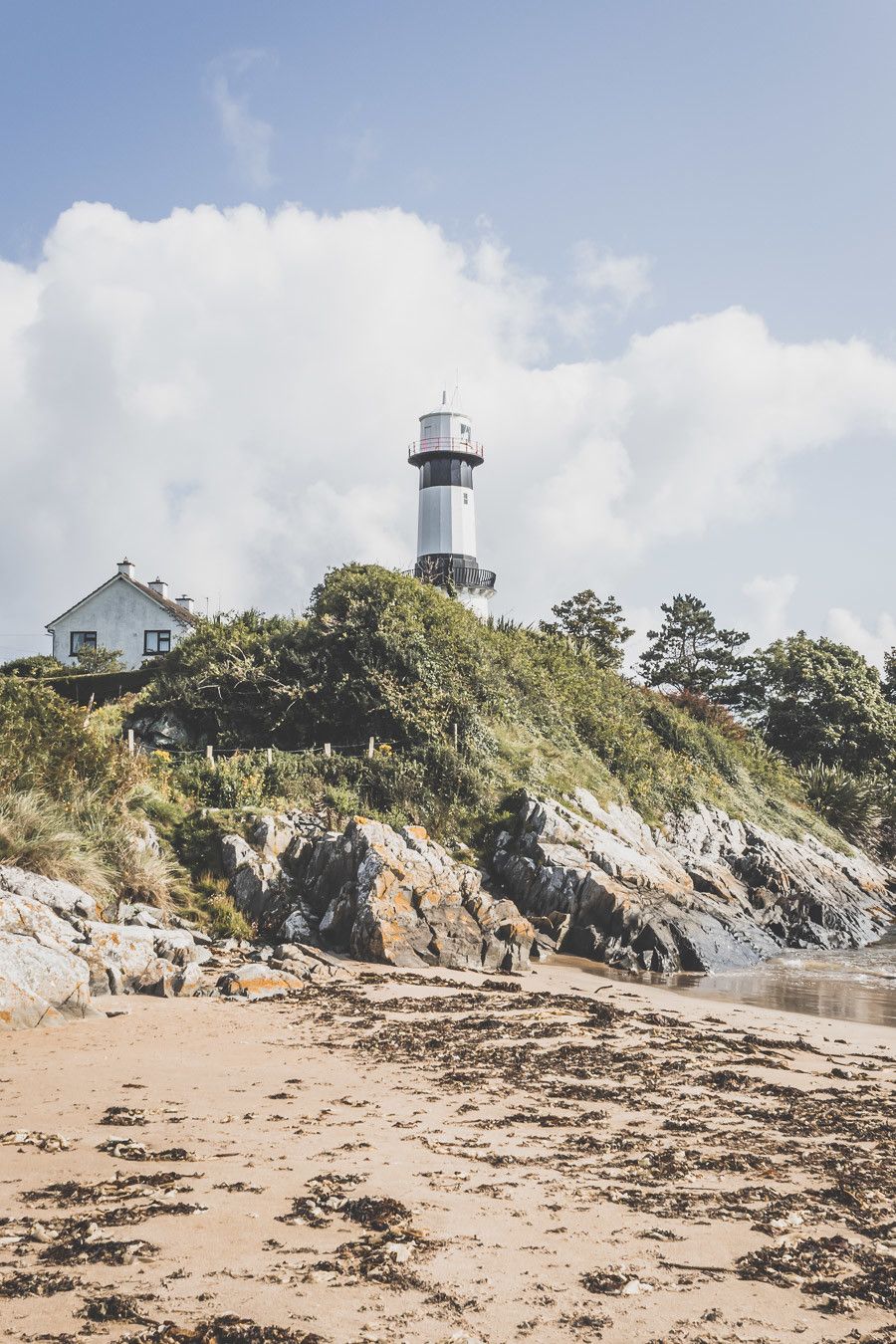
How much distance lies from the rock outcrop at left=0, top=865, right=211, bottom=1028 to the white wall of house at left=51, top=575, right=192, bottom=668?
101 feet

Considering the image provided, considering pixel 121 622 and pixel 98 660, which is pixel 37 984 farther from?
pixel 121 622

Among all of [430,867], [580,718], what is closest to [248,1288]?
[430,867]

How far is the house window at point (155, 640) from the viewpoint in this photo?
41.8 m

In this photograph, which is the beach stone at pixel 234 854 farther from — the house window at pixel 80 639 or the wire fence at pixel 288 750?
the house window at pixel 80 639

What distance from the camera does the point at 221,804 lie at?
60.3ft

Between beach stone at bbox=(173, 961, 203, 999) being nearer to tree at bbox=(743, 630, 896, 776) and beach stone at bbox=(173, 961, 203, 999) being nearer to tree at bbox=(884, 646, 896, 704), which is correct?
tree at bbox=(743, 630, 896, 776)

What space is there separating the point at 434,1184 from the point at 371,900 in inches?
347

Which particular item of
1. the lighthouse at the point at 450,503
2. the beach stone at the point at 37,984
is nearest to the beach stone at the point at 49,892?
the beach stone at the point at 37,984

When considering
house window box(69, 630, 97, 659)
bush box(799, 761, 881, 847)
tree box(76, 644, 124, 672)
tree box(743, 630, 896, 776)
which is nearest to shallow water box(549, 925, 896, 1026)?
bush box(799, 761, 881, 847)

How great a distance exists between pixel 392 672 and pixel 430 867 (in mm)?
8817

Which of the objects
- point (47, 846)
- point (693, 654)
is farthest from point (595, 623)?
point (47, 846)

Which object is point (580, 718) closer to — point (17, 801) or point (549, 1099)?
point (17, 801)

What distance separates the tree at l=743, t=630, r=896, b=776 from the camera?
41.1 metres

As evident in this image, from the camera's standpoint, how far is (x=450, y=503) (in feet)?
161
